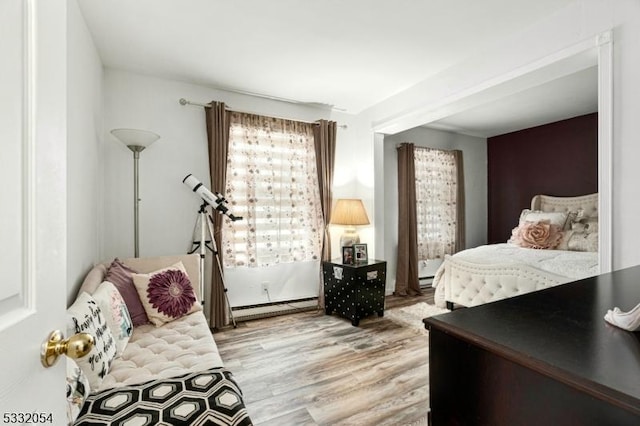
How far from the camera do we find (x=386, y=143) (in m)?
4.58

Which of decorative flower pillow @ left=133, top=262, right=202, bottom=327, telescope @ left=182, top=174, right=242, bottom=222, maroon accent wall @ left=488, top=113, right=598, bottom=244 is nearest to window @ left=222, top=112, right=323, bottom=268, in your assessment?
telescope @ left=182, top=174, right=242, bottom=222

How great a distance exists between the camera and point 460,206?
5070mm

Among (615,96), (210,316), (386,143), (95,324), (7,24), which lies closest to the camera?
(7,24)

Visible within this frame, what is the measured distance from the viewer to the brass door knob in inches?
22.7

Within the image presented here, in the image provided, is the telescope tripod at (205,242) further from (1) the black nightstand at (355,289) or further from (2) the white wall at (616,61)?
(2) the white wall at (616,61)

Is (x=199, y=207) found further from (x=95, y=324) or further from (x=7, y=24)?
(x=7, y=24)

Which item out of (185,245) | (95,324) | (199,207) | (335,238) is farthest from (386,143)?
(95,324)

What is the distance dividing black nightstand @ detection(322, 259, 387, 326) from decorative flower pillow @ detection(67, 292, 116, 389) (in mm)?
2159

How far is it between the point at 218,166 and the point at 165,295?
1.49 m

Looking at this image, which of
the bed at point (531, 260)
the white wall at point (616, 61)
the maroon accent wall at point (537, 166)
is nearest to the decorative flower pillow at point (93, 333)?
the white wall at point (616, 61)

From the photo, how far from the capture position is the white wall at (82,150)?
5.92 feet

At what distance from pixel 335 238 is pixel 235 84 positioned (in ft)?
7.02

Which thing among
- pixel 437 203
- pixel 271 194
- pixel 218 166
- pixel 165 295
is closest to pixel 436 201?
pixel 437 203

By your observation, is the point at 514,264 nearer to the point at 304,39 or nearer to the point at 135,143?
the point at 304,39
